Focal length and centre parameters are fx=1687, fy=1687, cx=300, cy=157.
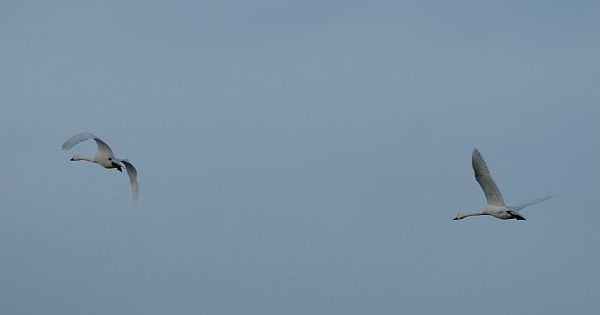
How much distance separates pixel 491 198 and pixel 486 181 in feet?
7.52

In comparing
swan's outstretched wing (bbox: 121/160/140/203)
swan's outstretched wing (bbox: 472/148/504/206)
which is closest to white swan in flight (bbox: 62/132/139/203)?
swan's outstretched wing (bbox: 121/160/140/203)

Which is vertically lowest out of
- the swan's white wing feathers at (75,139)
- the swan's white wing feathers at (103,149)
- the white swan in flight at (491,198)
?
the white swan in flight at (491,198)

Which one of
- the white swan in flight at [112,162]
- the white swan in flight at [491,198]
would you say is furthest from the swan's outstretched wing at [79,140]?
the white swan in flight at [491,198]

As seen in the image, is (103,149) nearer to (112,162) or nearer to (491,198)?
(112,162)

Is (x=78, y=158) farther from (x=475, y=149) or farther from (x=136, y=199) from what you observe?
(x=475, y=149)

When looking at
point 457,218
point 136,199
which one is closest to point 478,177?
point 457,218

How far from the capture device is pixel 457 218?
75.6m

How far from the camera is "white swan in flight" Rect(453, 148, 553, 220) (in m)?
66.8

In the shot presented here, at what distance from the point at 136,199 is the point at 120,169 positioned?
173 centimetres

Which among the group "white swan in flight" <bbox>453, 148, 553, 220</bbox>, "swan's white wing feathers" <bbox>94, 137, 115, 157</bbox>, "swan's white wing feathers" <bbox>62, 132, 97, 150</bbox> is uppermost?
"swan's white wing feathers" <bbox>94, 137, 115, 157</bbox>

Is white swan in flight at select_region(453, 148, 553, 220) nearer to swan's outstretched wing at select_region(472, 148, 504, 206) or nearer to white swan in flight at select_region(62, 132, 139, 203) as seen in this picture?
swan's outstretched wing at select_region(472, 148, 504, 206)

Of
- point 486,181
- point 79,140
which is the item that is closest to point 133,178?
point 79,140

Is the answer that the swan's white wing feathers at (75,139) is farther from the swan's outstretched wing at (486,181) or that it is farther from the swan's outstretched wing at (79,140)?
the swan's outstretched wing at (486,181)

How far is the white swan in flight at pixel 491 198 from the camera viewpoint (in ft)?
219
